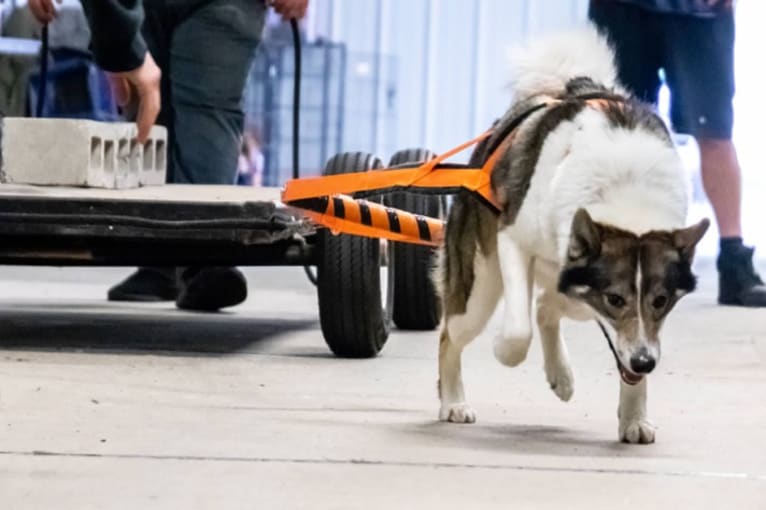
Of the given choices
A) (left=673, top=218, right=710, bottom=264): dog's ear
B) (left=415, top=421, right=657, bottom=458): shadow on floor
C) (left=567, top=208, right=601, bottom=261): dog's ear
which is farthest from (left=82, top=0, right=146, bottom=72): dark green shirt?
(left=673, top=218, right=710, bottom=264): dog's ear

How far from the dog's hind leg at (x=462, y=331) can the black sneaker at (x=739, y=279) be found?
371 cm

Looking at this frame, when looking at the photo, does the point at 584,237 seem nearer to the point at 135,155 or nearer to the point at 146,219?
the point at 146,219

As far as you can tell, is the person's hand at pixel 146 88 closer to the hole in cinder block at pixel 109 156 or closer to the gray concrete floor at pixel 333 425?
the hole in cinder block at pixel 109 156

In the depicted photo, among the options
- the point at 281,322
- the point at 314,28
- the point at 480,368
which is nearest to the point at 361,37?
the point at 314,28

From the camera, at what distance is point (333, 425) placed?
3789 mm

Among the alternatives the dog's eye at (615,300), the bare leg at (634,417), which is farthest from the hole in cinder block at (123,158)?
the dog's eye at (615,300)

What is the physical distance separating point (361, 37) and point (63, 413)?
8.06m

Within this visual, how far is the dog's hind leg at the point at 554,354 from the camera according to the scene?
4070 millimetres

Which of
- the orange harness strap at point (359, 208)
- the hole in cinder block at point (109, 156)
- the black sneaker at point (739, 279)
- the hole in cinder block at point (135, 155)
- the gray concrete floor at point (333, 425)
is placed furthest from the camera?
the black sneaker at point (739, 279)

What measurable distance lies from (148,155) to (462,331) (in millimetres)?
2333

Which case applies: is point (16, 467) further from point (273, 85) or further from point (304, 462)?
point (273, 85)

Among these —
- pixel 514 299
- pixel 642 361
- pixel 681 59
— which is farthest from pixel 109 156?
pixel 681 59

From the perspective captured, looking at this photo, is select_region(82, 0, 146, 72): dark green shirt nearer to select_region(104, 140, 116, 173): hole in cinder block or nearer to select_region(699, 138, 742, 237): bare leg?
select_region(104, 140, 116, 173): hole in cinder block

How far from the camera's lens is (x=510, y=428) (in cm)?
386
